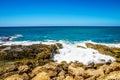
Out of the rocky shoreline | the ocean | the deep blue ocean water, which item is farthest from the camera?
the deep blue ocean water

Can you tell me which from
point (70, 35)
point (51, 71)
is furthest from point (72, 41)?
point (51, 71)

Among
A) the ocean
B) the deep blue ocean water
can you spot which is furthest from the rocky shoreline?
the deep blue ocean water

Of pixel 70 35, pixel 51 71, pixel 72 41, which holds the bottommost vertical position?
pixel 70 35

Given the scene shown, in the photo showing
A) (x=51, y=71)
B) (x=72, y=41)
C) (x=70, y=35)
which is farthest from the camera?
(x=70, y=35)

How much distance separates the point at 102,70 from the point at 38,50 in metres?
11.2

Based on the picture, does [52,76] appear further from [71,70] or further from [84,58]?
[84,58]

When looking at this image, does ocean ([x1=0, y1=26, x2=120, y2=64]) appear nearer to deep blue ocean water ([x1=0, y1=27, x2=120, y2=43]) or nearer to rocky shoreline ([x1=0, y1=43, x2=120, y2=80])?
deep blue ocean water ([x1=0, y1=27, x2=120, y2=43])

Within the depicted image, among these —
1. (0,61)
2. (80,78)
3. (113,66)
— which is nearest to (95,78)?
(80,78)

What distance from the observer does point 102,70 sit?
10.8m

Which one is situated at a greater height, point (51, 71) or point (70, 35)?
point (51, 71)

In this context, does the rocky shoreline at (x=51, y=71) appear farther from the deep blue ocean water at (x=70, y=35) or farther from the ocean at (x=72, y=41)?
the deep blue ocean water at (x=70, y=35)

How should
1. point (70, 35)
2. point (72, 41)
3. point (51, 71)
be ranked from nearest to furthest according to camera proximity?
1. point (51, 71)
2. point (72, 41)
3. point (70, 35)

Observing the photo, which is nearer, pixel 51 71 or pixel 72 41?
pixel 51 71

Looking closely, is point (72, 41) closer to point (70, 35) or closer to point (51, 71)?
point (70, 35)
